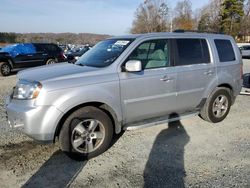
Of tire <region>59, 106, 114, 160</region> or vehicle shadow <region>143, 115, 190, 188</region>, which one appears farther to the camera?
tire <region>59, 106, 114, 160</region>

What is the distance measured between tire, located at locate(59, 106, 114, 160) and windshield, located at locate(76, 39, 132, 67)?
0.85m

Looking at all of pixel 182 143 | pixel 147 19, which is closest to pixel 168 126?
pixel 182 143

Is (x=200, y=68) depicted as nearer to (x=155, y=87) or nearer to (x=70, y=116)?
(x=155, y=87)

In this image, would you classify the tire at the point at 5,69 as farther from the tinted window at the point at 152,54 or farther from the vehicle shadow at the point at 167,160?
the tinted window at the point at 152,54

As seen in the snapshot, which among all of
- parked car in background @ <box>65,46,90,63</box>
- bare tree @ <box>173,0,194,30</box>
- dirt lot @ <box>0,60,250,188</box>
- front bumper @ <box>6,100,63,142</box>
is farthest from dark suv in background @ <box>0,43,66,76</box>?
bare tree @ <box>173,0,194,30</box>

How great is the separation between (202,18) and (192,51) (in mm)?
67411

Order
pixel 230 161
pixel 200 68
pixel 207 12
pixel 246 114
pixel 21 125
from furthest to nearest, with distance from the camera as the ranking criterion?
pixel 207 12, pixel 246 114, pixel 200 68, pixel 230 161, pixel 21 125

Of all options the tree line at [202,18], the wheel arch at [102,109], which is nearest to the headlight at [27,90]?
the wheel arch at [102,109]

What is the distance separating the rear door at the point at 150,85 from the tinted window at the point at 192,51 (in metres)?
0.27

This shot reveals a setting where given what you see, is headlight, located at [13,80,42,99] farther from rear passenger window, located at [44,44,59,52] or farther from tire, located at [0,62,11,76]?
rear passenger window, located at [44,44,59,52]

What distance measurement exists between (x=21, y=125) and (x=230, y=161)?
309 cm

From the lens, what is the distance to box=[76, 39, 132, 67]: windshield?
456cm

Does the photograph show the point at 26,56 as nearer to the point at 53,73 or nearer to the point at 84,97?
the point at 53,73

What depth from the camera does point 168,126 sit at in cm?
568
